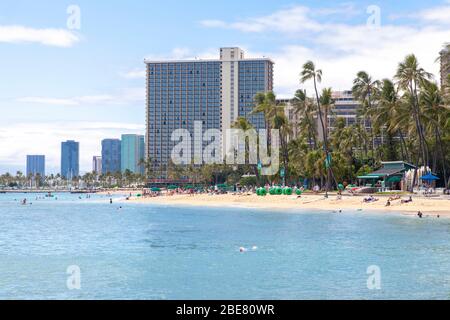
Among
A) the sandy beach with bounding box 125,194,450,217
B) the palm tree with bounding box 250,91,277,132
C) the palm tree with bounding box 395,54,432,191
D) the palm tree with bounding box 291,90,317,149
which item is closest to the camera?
the sandy beach with bounding box 125,194,450,217

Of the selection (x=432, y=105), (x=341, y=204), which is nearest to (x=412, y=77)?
(x=432, y=105)

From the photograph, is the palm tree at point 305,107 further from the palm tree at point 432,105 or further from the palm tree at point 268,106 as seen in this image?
the palm tree at point 432,105

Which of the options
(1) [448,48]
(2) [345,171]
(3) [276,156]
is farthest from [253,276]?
(3) [276,156]

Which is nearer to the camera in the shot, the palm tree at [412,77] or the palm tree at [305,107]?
the palm tree at [412,77]

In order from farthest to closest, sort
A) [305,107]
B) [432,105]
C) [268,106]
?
[268,106] < [305,107] < [432,105]

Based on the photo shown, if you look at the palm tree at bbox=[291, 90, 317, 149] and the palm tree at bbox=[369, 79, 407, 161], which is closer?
the palm tree at bbox=[369, 79, 407, 161]

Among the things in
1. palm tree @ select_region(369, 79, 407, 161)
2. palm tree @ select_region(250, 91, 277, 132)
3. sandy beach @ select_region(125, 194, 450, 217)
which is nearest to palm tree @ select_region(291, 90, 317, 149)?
palm tree @ select_region(250, 91, 277, 132)

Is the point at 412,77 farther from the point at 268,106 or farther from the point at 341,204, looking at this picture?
the point at 268,106

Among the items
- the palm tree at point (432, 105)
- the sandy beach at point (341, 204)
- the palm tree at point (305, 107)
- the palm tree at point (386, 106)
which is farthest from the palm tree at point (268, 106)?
the palm tree at point (432, 105)

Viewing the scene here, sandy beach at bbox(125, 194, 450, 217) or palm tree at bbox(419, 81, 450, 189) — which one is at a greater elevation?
palm tree at bbox(419, 81, 450, 189)

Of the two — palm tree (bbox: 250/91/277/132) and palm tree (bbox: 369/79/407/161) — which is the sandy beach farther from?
palm tree (bbox: 250/91/277/132)

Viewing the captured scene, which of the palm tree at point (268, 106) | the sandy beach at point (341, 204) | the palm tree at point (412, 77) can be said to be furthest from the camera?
the palm tree at point (268, 106)

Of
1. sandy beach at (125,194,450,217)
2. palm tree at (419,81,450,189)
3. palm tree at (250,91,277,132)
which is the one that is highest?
palm tree at (250,91,277,132)

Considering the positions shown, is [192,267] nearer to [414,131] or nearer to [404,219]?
[404,219]
